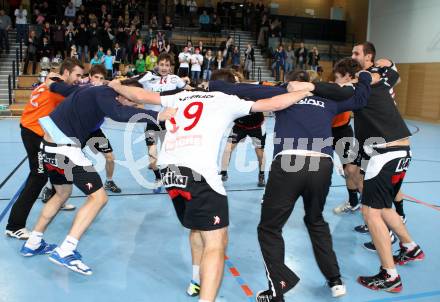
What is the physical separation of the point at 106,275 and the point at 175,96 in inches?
70.2

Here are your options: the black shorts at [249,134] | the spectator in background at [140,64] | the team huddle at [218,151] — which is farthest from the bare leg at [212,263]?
the spectator in background at [140,64]

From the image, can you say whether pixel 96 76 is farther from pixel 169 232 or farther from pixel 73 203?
pixel 169 232

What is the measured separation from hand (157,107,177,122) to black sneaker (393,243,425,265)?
2.74 metres

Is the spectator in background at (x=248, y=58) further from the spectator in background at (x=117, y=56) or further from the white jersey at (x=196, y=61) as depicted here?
the spectator in background at (x=117, y=56)

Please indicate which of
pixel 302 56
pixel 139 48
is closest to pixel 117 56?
pixel 139 48

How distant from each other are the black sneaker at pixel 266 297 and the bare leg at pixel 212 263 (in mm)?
631

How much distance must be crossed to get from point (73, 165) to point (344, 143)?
3.49 metres

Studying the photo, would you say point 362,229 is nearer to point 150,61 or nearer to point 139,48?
point 150,61

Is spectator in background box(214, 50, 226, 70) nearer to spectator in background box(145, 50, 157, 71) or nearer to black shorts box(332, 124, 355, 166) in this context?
spectator in background box(145, 50, 157, 71)

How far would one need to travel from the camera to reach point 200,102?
3.05 metres

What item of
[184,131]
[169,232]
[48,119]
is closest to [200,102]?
[184,131]

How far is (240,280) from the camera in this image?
3768 mm

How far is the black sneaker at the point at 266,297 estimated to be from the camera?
3242 millimetres

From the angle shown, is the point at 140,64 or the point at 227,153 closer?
the point at 227,153
